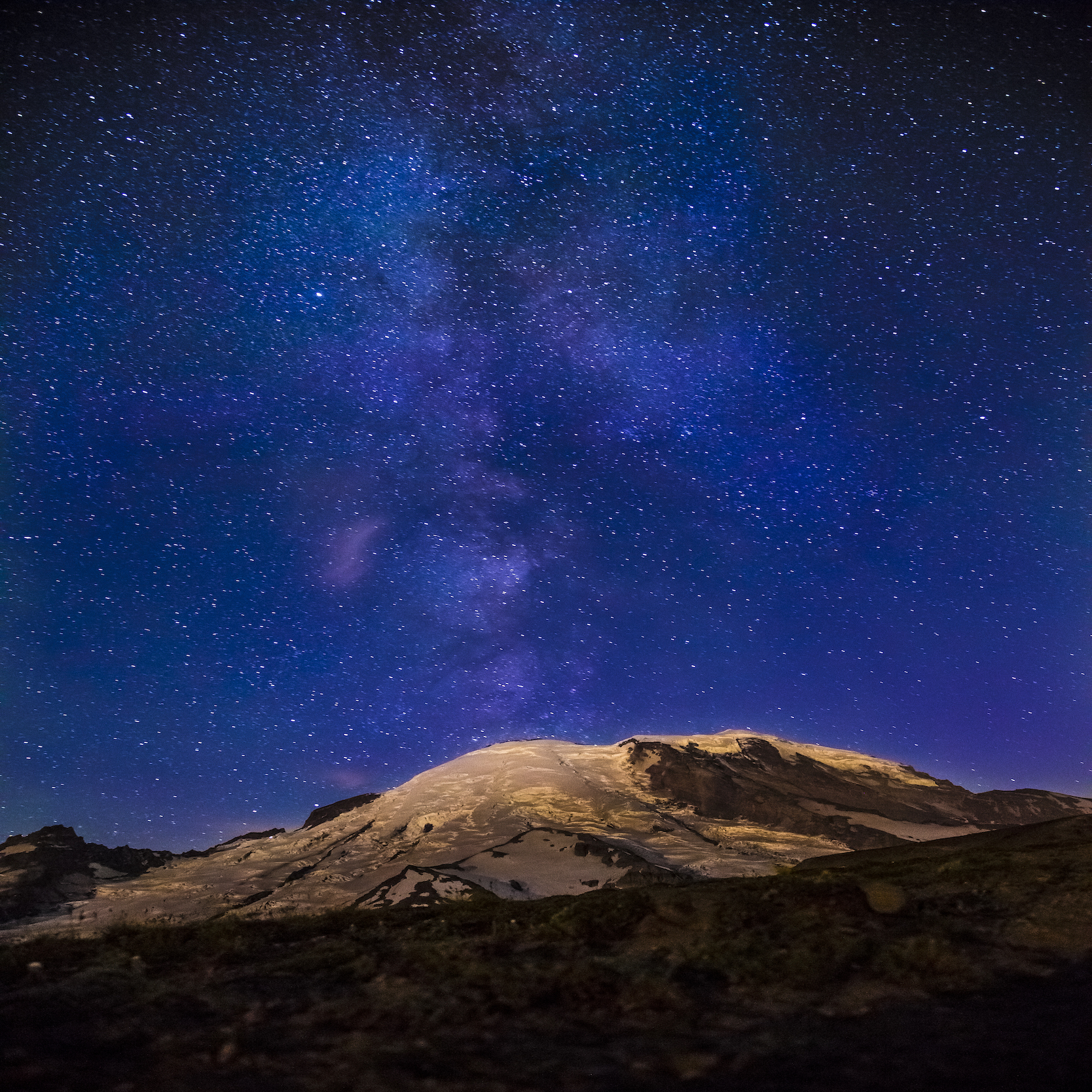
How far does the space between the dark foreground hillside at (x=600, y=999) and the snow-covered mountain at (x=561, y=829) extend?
5163cm

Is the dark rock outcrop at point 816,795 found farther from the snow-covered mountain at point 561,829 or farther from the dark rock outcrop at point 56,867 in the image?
the dark rock outcrop at point 56,867

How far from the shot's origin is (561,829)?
103 m

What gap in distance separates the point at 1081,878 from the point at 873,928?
591 cm

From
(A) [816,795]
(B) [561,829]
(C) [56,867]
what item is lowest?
(C) [56,867]

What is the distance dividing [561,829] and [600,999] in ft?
348

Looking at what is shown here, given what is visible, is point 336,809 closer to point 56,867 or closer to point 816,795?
point 56,867

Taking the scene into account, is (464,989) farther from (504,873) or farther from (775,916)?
(504,873)

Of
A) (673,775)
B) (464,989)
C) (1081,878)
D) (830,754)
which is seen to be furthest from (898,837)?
(464,989)

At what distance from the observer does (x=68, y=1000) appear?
21.9ft

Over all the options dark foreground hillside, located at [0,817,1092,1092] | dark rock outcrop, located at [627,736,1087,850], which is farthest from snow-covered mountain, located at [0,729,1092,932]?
dark foreground hillside, located at [0,817,1092,1092]

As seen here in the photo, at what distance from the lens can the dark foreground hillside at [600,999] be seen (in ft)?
16.2

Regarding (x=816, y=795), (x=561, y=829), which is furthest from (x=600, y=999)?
(x=816, y=795)

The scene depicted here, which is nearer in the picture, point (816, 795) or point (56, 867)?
point (56, 867)

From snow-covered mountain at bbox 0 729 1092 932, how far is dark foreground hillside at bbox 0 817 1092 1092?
5163cm
